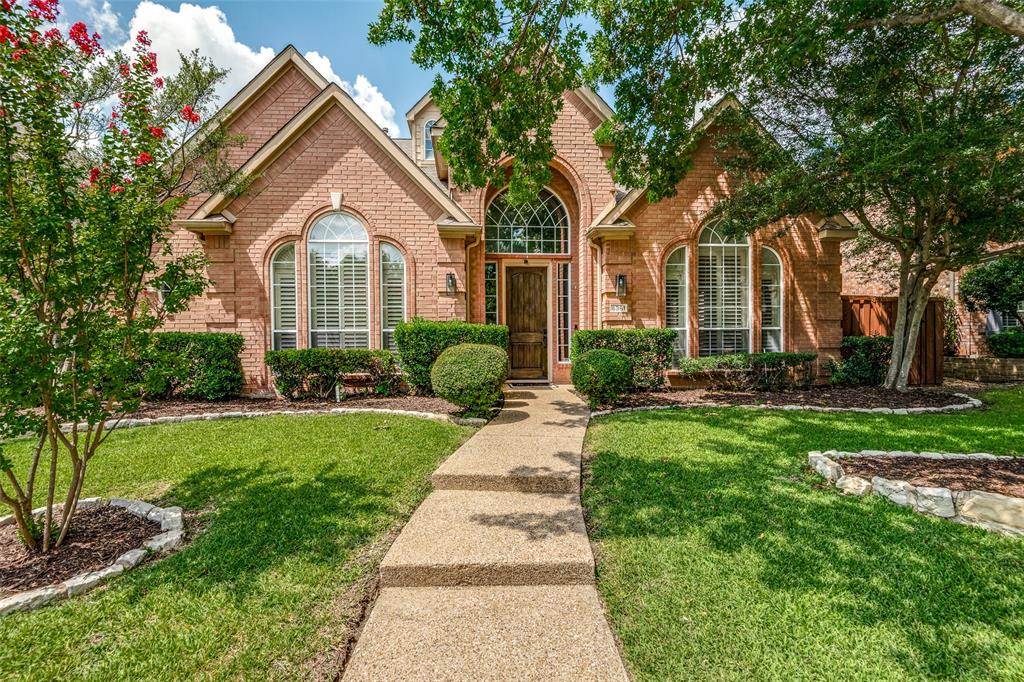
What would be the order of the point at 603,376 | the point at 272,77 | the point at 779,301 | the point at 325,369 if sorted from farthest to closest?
1. the point at 272,77
2. the point at 779,301
3. the point at 325,369
4. the point at 603,376

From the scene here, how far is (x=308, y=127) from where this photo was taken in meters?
9.50

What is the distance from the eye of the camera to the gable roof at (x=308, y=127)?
9180mm

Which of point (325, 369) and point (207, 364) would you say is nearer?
point (207, 364)

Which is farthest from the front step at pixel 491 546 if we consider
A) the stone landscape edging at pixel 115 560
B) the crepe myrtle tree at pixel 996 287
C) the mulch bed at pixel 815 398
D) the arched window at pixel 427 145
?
the crepe myrtle tree at pixel 996 287

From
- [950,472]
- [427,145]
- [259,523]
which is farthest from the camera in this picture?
[427,145]

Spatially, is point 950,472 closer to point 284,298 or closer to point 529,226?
point 529,226

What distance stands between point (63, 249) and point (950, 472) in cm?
832

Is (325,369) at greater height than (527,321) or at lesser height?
lesser

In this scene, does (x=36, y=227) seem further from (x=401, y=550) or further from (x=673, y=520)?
(x=673, y=520)

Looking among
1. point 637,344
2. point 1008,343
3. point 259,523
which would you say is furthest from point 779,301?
point 259,523

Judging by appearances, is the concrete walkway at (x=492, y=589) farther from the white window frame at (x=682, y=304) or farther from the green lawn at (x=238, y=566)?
the white window frame at (x=682, y=304)

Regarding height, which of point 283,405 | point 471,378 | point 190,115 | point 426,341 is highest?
point 190,115

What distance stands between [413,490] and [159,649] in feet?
7.58

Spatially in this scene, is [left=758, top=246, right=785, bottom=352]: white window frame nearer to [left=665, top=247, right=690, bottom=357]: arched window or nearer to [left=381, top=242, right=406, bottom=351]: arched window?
[left=665, top=247, right=690, bottom=357]: arched window
